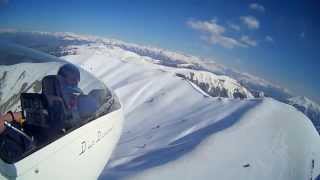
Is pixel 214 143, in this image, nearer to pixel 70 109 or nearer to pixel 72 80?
pixel 72 80

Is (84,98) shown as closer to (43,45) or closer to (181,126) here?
(43,45)

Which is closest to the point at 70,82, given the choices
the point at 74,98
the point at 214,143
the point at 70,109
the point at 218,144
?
the point at 74,98

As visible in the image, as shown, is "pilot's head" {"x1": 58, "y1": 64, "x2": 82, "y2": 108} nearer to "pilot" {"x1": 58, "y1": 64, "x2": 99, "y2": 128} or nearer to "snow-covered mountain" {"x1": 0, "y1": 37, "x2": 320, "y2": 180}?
"pilot" {"x1": 58, "y1": 64, "x2": 99, "y2": 128}

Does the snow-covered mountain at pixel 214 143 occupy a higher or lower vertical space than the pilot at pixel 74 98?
lower

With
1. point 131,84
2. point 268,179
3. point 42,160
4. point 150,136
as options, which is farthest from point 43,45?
point 131,84

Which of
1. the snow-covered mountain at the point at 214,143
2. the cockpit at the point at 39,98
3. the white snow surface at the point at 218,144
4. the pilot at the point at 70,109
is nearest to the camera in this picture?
the pilot at the point at 70,109

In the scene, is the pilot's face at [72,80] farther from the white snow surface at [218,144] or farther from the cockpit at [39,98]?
the white snow surface at [218,144]

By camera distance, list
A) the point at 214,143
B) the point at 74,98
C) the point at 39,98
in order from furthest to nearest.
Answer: the point at 214,143 < the point at 74,98 < the point at 39,98

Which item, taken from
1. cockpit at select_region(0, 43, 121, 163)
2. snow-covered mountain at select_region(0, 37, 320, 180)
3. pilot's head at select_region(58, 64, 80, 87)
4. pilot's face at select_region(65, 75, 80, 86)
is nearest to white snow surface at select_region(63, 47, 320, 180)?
snow-covered mountain at select_region(0, 37, 320, 180)

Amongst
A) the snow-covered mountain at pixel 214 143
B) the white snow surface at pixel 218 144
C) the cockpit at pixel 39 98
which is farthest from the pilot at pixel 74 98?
the white snow surface at pixel 218 144
